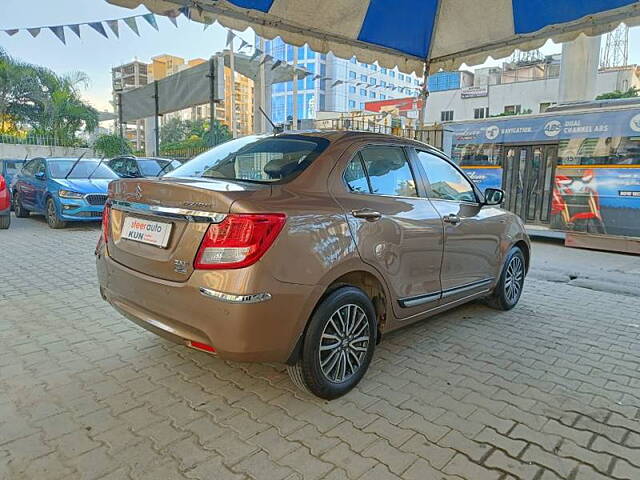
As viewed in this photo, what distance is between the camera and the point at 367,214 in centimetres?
295

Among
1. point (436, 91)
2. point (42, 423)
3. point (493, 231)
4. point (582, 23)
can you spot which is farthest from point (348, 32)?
point (436, 91)

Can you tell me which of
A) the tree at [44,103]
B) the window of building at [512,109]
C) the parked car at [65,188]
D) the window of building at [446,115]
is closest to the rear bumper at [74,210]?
the parked car at [65,188]

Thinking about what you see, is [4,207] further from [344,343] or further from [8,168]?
[344,343]

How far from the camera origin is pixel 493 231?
4301mm

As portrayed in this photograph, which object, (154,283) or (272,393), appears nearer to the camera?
(154,283)

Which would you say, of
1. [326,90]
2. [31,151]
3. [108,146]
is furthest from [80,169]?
[326,90]

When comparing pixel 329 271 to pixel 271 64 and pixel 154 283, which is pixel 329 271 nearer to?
pixel 154 283

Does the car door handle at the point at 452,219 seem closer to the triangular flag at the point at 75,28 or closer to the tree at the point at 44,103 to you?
the triangular flag at the point at 75,28

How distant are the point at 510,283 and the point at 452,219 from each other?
1.49 metres

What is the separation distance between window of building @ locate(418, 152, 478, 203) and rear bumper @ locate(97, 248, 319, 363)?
1.74m

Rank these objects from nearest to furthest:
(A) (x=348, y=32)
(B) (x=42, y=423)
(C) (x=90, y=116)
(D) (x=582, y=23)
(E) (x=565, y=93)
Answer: (B) (x=42, y=423) < (D) (x=582, y=23) < (A) (x=348, y=32) < (E) (x=565, y=93) < (C) (x=90, y=116)

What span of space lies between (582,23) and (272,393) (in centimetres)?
535

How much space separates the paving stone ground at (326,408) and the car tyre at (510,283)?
0.44 meters

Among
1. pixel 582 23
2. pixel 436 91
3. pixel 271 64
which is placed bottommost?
pixel 582 23
